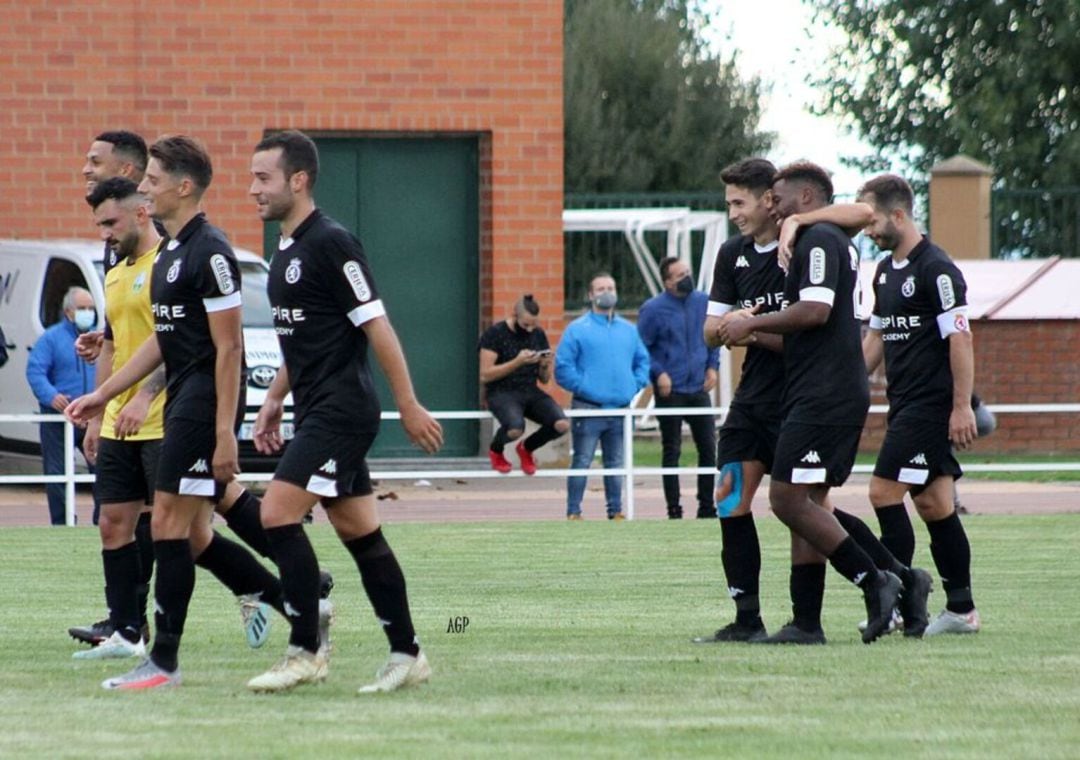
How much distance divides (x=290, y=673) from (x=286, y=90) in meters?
15.6

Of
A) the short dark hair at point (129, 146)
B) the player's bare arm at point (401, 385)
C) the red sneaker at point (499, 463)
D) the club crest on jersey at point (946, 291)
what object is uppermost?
the short dark hair at point (129, 146)

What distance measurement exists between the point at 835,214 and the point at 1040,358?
18.0 meters

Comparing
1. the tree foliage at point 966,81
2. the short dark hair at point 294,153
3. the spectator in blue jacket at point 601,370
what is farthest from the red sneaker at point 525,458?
the tree foliage at point 966,81

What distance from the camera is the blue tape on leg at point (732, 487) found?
9.36 meters

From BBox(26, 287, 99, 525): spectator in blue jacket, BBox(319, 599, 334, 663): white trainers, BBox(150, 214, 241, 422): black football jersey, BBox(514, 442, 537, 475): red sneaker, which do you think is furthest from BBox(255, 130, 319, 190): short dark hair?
BBox(514, 442, 537, 475): red sneaker

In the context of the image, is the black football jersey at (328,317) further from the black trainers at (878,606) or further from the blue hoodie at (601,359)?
the blue hoodie at (601,359)

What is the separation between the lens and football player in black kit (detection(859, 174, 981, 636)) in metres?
9.65

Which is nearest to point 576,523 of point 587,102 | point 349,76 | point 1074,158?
point 349,76

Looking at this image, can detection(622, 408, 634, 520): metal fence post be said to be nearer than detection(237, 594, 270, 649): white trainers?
No

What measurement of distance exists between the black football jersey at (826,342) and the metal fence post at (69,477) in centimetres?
921

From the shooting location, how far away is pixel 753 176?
923cm

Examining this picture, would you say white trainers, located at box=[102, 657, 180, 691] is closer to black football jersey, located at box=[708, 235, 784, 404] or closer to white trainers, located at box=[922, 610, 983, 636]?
black football jersey, located at box=[708, 235, 784, 404]

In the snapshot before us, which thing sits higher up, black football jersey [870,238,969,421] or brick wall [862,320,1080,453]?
black football jersey [870,238,969,421]

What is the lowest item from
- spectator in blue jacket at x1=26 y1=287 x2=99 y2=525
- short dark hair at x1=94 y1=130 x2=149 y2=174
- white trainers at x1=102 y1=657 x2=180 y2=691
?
white trainers at x1=102 y1=657 x2=180 y2=691
